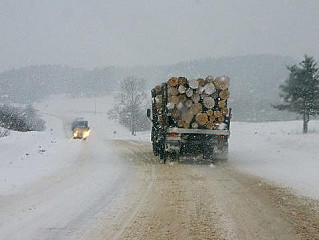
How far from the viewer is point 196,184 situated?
410 inches

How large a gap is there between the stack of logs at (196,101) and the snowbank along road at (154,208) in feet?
12.8

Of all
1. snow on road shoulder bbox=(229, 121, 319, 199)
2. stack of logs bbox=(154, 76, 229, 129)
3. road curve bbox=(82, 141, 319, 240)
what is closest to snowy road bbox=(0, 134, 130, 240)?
road curve bbox=(82, 141, 319, 240)

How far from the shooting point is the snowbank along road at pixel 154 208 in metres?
5.95

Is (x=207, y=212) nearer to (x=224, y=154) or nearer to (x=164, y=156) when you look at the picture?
(x=164, y=156)

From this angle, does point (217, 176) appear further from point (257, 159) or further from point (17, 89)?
point (17, 89)

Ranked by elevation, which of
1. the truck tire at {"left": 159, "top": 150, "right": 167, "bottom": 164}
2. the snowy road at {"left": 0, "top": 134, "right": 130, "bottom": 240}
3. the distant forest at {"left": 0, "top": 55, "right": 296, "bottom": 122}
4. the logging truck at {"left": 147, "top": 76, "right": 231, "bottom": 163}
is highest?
the distant forest at {"left": 0, "top": 55, "right": 296, "bottom": 122}

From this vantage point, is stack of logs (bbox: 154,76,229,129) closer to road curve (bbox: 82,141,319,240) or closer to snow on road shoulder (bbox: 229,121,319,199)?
snow on road shoulder (bbox: 229,121,319,199)

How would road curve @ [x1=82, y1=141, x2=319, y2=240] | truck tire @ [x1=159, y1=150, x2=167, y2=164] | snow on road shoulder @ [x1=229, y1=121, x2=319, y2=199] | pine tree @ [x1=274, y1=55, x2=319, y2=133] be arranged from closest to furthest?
road curve @ [x1=82, y1=141, x2=319, y2=240] → snow on road shoulder @ [x1=229, y1=121, x2=319, y2=199] → truck tire @ [x1=159, y1=150, x2=167, y2=164] → pine tree @ [x1=274, y1=55, x2=319, y2=133]

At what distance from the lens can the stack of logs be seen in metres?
15.7

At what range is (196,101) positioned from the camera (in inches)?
620

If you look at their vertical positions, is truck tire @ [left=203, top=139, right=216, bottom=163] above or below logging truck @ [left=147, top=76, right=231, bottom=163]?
below

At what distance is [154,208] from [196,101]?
864cm

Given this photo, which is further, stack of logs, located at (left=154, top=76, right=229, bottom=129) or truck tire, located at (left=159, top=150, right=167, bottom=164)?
stack of logs, located at (left=154, top=76, right=229, bottom=129)

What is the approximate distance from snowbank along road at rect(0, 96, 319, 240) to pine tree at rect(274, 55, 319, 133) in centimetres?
2266
